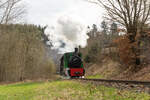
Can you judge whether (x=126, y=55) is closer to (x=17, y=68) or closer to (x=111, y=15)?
(x=111, y=15)

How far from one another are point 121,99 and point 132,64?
45.1ft

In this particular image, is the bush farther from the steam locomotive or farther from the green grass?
the green grass

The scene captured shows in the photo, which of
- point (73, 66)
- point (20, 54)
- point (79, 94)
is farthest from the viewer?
point (20, 54)

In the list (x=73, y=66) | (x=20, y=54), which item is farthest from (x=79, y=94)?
(x=20, y=54)

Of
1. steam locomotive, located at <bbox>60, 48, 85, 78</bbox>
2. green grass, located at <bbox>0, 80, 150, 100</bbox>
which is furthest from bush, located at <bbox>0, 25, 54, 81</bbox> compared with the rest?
green grass, located at <bbox>0, 80, 150, 100</bbox>

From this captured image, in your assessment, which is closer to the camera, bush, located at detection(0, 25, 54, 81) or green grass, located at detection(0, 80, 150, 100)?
green grass, located at detection(0, 80, 150, 100)

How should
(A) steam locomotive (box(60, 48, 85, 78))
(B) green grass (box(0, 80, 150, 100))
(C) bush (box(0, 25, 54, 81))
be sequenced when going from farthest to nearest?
(C) bush (box(0, 25, 54, 81)), (A) steam locomotive (box(60, 48, 85, 78)), (B) green grass (box(0, 80, 150, 100))

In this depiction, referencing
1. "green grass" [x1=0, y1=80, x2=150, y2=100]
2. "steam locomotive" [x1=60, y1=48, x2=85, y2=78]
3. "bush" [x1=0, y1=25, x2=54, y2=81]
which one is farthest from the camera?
"bush" [x1=0, y1=25, x2=54, y2=81]

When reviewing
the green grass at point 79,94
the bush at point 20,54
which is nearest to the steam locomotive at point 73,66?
the green grass at point 79,94

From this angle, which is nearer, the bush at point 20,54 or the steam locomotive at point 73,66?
the steam locomotive at point 73,66

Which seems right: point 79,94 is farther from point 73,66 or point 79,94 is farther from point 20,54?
point 20,54

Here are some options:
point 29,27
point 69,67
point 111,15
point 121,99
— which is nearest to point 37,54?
point 29,27

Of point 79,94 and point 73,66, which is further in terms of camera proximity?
point 73,66

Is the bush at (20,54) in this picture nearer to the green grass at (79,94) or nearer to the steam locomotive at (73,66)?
the steam locomotive at (73,66)
